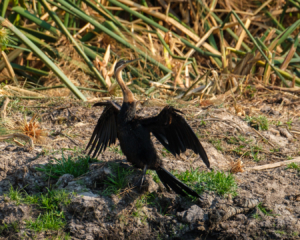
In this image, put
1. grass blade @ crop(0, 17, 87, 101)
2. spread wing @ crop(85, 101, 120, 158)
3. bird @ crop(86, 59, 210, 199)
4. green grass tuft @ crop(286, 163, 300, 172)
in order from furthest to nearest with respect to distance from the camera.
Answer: grass blade @ crop(0, 17, 87, 101) → green grass tuft @ crop(286, 163, 300, 172) → spread wing @ crop(85, 101, 120, 158) → bird @ crop(86, 59, 210, 199)

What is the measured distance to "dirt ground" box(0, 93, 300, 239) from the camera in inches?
115

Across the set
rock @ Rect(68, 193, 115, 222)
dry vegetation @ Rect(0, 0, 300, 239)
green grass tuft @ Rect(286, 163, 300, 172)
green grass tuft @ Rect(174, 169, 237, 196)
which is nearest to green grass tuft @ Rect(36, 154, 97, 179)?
dry vegetation @ Rect(0, 0, 300, 239)

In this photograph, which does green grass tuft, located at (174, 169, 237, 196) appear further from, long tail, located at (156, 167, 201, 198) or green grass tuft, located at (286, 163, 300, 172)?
green grass tuft, located at (286, 163, 300, 172)

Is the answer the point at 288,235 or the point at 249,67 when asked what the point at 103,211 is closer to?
the point at 288,235

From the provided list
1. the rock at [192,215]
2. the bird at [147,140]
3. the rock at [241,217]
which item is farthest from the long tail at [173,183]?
the rock at [241,217]

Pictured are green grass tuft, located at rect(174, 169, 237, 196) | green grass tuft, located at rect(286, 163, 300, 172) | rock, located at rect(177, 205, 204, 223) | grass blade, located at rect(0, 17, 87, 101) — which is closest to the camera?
rock, located at rect(177, 205, 204, 223)

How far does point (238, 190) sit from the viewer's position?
3293 millimetres

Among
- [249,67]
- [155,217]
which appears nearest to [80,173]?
[155,217]

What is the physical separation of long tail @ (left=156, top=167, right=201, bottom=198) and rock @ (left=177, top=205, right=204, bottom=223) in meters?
0.12

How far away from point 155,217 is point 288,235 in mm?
1055

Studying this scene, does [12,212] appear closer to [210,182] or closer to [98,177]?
[98,177]

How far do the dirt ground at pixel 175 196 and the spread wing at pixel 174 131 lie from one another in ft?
1.25

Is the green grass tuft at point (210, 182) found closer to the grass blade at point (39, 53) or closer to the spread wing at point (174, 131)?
the spread wing at point (174, 131)

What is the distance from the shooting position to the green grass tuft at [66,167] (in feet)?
10.7
